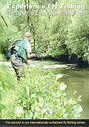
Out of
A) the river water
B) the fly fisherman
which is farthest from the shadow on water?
the fly fisherman

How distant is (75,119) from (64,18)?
0.37 meters

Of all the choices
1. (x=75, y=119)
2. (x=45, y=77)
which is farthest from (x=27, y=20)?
(x=75, y=119)

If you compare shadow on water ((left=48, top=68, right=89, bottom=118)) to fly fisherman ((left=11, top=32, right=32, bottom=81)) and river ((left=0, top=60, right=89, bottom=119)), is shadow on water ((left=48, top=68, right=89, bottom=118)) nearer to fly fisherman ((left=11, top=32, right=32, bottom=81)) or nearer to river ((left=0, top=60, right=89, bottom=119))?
river ((left=0, top=60, right=89, bottom=119))

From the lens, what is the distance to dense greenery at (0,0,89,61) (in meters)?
2.58

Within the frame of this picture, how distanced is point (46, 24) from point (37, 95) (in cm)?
26

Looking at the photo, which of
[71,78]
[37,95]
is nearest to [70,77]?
[71,78]

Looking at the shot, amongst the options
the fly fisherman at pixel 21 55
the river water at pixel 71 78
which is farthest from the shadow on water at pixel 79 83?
the fly fisherman at pixel 21 55

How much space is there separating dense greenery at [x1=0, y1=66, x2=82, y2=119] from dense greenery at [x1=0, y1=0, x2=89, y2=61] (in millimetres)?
94

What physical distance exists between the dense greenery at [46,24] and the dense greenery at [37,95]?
9cm

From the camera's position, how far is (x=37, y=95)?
259 cm

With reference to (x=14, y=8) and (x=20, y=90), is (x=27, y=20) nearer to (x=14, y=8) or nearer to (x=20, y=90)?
(x=14, y=8)

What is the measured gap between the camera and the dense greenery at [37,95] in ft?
8.47

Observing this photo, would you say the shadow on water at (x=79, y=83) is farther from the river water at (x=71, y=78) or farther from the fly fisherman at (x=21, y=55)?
the fly fisherman at (x=21, y=55)

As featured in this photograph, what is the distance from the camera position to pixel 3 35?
8.58 ft
